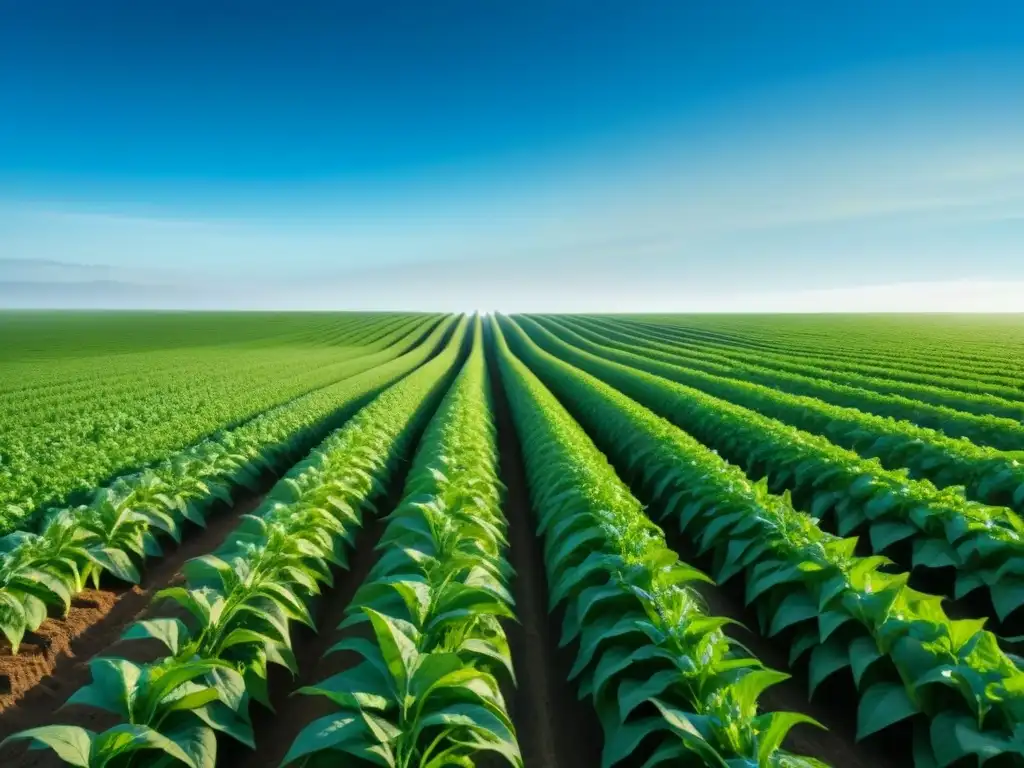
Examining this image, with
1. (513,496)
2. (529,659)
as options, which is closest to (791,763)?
(529,659)

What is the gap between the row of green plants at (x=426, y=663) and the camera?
3061 mm

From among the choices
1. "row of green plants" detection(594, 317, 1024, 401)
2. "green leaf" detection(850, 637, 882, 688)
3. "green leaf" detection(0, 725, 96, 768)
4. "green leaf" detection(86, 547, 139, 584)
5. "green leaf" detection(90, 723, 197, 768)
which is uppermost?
"green leaf" detection(0, 725, 96, 768)

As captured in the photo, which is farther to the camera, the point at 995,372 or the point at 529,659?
the point at 995,372

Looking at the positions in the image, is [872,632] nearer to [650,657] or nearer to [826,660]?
[826,660]

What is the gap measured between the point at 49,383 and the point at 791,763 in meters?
30.3

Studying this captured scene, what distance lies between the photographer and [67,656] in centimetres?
538

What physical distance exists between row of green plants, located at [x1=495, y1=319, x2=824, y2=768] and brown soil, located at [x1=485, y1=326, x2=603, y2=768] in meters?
0.31

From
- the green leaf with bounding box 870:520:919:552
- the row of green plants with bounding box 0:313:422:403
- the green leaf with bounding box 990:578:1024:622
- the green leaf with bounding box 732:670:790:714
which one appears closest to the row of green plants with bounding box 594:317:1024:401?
the green leaf with bounding box 870:520:919:552

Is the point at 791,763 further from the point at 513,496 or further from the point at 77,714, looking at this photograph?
the point at 513,496

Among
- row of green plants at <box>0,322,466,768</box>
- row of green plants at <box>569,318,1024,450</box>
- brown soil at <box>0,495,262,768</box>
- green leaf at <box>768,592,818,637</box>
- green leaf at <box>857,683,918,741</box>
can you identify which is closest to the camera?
row of green plants at <box>0,322,466,768</box>

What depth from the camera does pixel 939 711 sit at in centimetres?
370

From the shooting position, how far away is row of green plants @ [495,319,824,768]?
2965mm

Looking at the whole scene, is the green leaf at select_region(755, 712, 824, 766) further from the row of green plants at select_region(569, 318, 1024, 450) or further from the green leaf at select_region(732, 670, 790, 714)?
the row of green plants at select_region(569, 318, 1024, 450)

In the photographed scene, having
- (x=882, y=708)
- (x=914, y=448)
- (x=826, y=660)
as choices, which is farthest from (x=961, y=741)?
(x=914, y=448)
